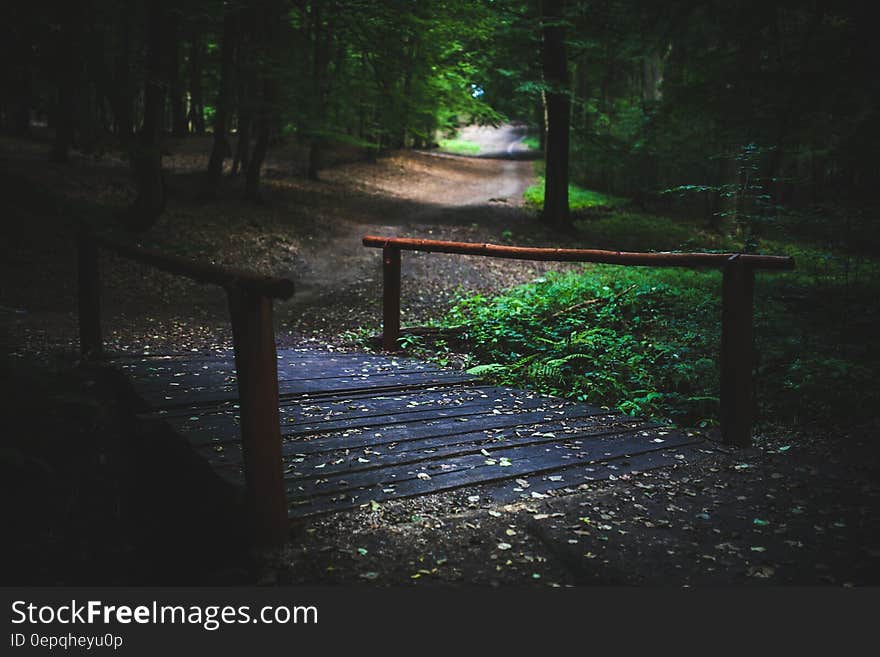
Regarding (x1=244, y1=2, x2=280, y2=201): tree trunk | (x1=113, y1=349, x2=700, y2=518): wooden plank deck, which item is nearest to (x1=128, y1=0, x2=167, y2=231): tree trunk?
(x1=244, y1=2, x2=280, y2=201): tree trunk

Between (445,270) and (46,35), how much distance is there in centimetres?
934

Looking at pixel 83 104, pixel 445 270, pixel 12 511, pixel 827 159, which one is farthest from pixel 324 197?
pixel 12 511

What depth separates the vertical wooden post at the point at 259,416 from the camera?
10.5 feet

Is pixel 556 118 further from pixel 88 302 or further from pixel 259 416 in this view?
pixel 259 416

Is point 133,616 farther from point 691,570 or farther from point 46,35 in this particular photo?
point 46,35

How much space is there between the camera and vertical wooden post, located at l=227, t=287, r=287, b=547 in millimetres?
3209

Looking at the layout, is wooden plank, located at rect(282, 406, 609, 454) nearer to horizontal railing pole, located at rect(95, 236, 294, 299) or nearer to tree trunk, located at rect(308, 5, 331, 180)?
horizontal railing pole, located at rect(95, 236, 294, 299)

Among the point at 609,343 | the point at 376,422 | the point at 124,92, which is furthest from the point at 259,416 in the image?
the point at 124,92

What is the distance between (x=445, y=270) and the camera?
1377 centimetres

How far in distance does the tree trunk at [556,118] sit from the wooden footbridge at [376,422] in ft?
37.9

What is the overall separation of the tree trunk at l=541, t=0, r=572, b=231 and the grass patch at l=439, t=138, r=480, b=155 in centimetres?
2371

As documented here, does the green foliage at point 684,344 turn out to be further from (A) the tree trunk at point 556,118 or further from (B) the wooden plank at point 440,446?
(A) the tree trunk at point 556,118

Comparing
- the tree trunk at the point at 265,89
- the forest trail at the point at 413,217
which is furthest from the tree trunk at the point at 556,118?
the tree trunk at the point at 265,89

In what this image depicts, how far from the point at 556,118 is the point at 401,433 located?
14.7m
